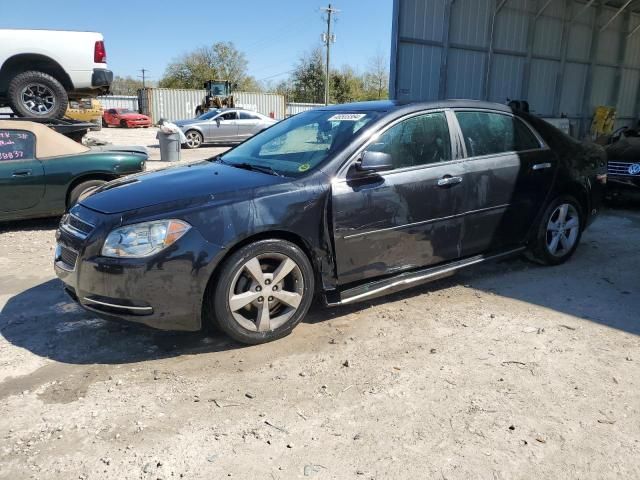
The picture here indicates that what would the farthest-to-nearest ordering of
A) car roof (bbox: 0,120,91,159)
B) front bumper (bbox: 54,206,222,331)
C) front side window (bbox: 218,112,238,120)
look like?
front side window (bbox: 218,112,238,120), car roof (bbox: 0,120,91,159), front bumper (bbox: 54,206,222,331)

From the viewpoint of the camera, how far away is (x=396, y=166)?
12.8 ft

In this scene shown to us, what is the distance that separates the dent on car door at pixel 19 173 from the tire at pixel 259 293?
424 cm

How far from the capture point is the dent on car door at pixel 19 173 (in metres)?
6.23

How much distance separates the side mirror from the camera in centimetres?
362

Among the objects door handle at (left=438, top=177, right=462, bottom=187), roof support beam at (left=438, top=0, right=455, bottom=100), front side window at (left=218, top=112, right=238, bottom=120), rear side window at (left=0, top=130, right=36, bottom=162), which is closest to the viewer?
door handle at (left=438, top=177, right=462, bottom=187)

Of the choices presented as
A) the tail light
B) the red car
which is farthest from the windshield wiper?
the red car

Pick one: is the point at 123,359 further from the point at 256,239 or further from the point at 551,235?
the point at 551,235

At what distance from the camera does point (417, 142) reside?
160 inches

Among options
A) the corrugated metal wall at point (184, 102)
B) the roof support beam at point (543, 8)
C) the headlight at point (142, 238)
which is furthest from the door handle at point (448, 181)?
the corrugated metal wall at point (184, 102)

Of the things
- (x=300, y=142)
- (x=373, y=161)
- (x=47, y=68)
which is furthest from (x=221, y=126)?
(x=373, y=161)

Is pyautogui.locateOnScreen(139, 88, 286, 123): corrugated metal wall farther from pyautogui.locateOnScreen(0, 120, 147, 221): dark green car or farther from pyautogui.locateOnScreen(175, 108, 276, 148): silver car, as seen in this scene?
pyautogui.locateOnScreen(0, 120, 147, 221): dark green car

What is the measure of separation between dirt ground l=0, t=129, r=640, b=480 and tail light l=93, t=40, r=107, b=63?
575 centimetres

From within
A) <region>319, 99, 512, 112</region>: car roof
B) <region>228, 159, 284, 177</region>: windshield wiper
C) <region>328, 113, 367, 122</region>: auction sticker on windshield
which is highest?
<region>319, 99, 512, 112</region>: car roof

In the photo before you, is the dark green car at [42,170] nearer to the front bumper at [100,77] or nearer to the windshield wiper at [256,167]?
the front bumper at [100,77]
